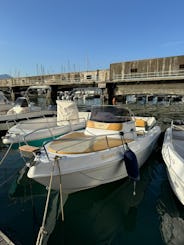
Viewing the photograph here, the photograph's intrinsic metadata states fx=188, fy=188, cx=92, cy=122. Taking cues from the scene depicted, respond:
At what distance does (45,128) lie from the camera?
337 inches

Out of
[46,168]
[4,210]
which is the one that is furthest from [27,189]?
[46,168]

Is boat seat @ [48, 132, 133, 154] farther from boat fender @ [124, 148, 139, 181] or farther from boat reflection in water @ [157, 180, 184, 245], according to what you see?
boat reflection in water @ [157, 180, 184, 245]

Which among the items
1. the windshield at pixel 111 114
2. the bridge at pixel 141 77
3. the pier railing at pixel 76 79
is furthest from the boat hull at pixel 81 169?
the pier railing at pixel 76 79

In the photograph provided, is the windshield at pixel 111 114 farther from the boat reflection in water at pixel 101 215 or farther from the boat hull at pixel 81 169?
the boat reflection in water at pixel 101 215

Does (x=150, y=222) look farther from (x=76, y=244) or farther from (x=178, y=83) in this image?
(x=178, y=83)

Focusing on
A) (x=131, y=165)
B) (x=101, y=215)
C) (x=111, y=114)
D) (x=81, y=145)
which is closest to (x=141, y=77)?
(x=111, y=114)

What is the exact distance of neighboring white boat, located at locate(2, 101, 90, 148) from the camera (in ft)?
28.7

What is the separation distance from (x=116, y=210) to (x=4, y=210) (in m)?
3.06

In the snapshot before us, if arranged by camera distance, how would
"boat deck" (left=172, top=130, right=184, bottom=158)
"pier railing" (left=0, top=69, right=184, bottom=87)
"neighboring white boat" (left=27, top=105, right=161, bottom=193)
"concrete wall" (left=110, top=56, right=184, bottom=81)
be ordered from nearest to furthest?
1. "neighboring white boat" (left=27, top=105, right=161, bottom=193)
2. "boat deck" (left=172, top=130, right=184, bottom=158)
3. "concrete wall" (left=110, top=56, right=184, bottom=81)
4. "pier railing" (left=0, top=69, right=184, bottom=87)

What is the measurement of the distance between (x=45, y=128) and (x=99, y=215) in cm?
483

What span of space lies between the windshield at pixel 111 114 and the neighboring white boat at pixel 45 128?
7.98 feet

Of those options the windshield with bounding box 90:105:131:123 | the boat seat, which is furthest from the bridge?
the boat seat

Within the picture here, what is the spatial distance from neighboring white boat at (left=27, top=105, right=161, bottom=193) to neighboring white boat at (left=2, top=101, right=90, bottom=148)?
236cm

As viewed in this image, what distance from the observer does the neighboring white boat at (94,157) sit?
4.53m
